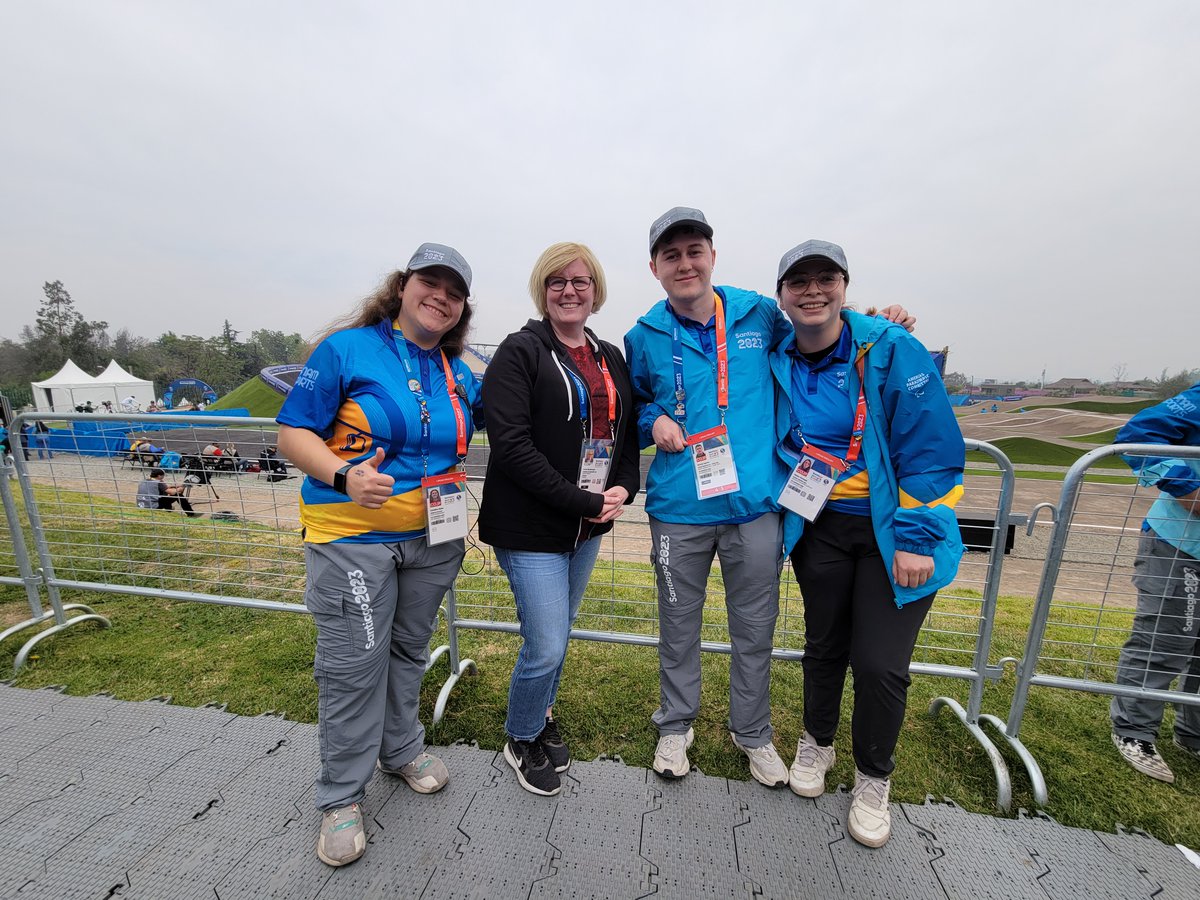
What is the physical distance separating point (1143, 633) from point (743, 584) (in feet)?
6.35

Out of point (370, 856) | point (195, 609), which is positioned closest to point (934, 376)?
point (370, 856)

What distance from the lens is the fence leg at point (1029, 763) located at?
2035 millimetres

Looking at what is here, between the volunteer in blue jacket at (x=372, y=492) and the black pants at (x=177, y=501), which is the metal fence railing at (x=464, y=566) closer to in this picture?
the black pants at (x=177, y=501)

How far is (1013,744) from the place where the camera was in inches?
87.4

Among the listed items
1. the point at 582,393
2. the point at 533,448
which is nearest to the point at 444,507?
the point at 533,448

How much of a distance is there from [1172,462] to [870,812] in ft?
6.05

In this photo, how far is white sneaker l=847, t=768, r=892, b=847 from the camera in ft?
6.12

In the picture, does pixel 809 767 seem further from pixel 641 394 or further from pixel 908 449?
pixel 641 394

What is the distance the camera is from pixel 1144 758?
7.39 feet

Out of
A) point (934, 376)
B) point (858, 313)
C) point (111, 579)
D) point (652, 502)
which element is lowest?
point (111, 579)

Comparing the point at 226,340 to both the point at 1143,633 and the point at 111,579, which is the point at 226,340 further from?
the point at 1143,633

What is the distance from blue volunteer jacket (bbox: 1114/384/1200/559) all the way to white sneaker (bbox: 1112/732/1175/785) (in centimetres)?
89

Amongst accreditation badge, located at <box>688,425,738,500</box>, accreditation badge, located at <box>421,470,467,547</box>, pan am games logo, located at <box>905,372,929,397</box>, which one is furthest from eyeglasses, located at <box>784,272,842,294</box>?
accreditation badge, located at <box>421,470,467,547</box>

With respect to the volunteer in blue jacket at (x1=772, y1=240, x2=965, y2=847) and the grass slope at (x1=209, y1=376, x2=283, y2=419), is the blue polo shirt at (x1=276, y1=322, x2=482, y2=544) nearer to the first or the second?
the volunteer in blue jacket at (x1=772, y1=240, x2=965, y2=847)
